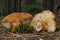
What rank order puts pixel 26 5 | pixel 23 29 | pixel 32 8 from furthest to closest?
1. pixel 26 5
2. pixel 32 8
3. pixel 23 29

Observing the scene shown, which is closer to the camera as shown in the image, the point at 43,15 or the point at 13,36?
the point at 13,36

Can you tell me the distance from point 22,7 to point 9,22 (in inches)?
199

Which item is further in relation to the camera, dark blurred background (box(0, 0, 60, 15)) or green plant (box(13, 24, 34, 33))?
dark blurred background (box(0, 0, 60, 15))

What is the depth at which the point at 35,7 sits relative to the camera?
14898 millimetres

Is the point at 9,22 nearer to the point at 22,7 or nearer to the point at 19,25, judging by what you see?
the point at 19,25

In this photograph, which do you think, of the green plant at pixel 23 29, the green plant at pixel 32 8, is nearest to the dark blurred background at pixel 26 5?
the green plant at pixel 32 8

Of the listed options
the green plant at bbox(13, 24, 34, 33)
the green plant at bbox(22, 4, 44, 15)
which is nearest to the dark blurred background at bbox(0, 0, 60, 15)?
the green plant at bbox(22, 4, 44, 15)

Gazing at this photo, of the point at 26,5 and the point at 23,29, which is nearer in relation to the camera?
the point at 23,29

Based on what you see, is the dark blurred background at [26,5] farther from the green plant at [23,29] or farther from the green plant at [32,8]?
the green plant at [23,29]

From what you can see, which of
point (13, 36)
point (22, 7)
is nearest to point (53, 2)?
point (22, 7)

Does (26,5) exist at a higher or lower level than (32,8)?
higher

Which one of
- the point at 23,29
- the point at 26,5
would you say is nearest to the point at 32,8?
the point at 26,5

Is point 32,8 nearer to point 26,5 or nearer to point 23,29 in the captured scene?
point 26,5

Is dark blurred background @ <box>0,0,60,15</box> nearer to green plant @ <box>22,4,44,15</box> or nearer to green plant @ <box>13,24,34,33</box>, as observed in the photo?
green plant @ <box>22,4,44,15</box>
